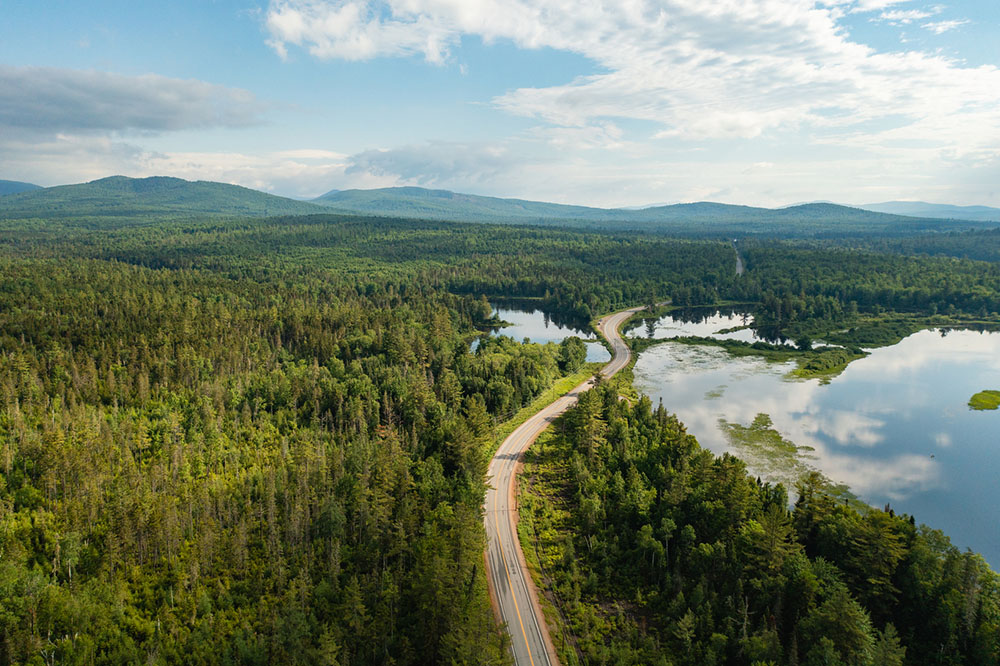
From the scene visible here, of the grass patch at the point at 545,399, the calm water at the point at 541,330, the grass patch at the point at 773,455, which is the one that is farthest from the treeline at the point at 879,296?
the grass patch at the point at 773,455

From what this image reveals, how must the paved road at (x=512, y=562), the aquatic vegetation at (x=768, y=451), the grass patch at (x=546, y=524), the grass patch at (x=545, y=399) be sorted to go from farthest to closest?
1. the grass patch at (x=545, y=399)
2. the aquatic vegetation at (x=768, y=451)
3. the grass patch at (x=546, y=524)
4. the paved road at (x=512, y=562)

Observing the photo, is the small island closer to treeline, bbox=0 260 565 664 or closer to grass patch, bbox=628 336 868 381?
grass patch, bbox=628 336 868 381

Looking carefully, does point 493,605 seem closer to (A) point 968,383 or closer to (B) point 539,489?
(B) point 539,489

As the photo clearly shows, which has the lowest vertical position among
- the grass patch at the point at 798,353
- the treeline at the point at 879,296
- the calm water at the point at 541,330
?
the calm water at the point at 541,330

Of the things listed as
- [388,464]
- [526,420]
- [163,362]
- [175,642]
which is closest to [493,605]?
[388,464]

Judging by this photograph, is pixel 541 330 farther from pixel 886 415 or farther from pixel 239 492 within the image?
pixel 239 492

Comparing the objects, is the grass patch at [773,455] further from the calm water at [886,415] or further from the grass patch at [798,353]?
the grass patch at [798,353]
